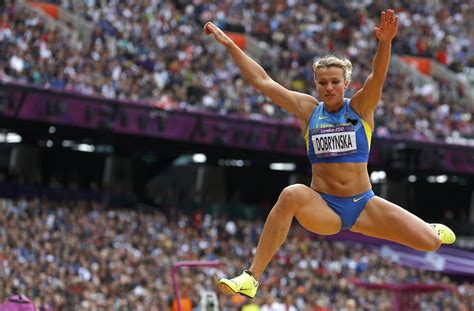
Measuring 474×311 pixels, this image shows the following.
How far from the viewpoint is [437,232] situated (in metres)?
9.18

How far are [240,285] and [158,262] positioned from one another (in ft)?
48.5

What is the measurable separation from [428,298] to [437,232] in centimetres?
1439

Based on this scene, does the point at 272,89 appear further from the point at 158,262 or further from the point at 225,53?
the point at 225,53

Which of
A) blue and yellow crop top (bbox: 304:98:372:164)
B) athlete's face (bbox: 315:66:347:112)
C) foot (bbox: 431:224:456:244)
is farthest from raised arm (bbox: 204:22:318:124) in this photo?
foot (bbox: 431:224:456:244)

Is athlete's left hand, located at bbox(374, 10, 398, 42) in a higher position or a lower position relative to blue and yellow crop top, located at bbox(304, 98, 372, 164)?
higher

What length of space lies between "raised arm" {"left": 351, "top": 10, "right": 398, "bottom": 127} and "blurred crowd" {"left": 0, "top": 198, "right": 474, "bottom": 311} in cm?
915

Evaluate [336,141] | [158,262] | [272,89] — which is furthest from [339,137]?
[158,262]

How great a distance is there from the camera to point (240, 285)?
855 centimetres

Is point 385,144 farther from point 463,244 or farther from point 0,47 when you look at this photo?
point 0,47

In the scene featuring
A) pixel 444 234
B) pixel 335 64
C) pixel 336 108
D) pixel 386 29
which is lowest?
pixel 444 234

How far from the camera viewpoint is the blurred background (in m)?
21.9

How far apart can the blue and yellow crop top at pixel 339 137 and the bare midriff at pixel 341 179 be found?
51 mm

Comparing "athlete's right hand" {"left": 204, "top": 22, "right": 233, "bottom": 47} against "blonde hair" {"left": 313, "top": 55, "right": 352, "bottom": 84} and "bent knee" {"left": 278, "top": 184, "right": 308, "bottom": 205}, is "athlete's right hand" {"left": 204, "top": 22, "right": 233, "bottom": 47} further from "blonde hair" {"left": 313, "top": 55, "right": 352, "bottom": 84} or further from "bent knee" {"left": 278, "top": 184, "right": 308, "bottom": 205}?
"bent knee" {"left": 278, "top": 184, "right": 308, "bottom": 205}

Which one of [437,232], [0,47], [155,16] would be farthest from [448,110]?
[437,232]
